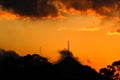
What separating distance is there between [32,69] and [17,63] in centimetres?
495

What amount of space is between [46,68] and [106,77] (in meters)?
18.3

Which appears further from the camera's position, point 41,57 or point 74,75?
point 74,75

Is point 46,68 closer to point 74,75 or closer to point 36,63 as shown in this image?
point 36,63

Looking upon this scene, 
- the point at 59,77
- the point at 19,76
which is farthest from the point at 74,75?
the point at 19,76

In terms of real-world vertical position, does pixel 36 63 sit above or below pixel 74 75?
above

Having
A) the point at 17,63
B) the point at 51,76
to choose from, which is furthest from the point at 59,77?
the point at 17,63

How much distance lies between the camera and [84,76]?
155 meters

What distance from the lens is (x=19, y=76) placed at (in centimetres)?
13138

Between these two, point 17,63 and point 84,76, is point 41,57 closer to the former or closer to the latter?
point 17,63

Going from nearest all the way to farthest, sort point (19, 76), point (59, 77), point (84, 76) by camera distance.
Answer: point (19, 76)
point (59, 77)
point (84, 76)

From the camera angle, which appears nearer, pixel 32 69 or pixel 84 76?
pixel 32 69

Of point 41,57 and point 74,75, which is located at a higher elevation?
point 41,57

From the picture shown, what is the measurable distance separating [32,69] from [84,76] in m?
25.5

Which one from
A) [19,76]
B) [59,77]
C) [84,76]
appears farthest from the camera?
[84,76]
